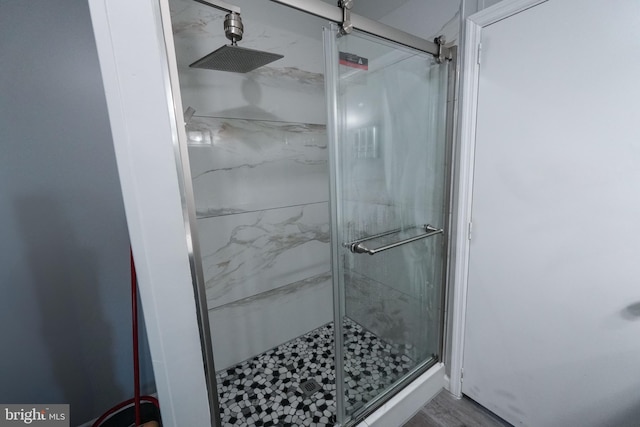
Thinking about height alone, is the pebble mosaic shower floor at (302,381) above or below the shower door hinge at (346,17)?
below

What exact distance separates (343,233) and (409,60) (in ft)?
2.90

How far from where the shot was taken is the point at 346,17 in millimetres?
993

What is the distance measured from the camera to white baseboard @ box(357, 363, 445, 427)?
1.32 metres

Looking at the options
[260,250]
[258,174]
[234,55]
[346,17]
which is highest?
[346,17]

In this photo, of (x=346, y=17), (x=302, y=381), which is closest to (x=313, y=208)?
(x=302, y=381)

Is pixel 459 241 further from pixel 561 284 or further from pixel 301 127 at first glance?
pixel 301 127

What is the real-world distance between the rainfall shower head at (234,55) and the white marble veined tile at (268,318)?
135 centimetres

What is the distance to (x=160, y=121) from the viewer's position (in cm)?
66

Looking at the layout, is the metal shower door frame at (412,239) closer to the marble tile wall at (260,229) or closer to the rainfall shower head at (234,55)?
the rainfall shower head at (234,55)

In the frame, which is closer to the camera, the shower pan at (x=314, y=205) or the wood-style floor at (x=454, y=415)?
the shower pan at (x=314, y=205)

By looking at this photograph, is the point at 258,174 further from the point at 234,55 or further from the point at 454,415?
the point at 454,415

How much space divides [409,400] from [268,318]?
994mm

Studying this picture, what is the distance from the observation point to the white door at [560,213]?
0.95 meters

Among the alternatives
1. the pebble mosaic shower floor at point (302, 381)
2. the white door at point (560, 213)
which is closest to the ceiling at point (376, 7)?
the white door at point (560, 213)
